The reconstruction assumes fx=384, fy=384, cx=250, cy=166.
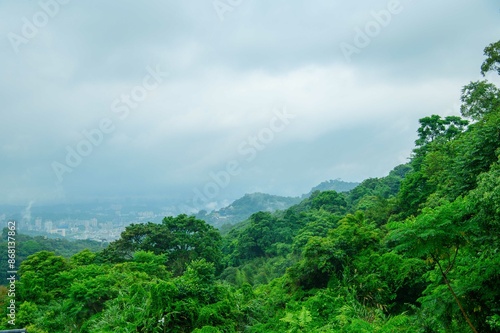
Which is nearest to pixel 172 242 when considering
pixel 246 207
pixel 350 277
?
pixel 350 277

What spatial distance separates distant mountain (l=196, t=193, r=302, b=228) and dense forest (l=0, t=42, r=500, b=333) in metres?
130

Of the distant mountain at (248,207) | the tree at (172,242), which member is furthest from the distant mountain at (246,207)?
the tree at (172,242)

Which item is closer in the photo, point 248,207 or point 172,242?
point 172,242

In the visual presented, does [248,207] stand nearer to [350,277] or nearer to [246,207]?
[246,207]

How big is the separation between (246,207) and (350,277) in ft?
528

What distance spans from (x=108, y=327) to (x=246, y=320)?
3.90 m

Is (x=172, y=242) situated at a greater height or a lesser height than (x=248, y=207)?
lesser

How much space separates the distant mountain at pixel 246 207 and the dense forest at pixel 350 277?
130 m

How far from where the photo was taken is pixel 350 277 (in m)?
12.3

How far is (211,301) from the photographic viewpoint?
11.1 meters

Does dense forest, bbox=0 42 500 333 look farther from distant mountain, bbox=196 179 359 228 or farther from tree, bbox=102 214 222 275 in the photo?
distant mountain, bbox=196 179 359 228

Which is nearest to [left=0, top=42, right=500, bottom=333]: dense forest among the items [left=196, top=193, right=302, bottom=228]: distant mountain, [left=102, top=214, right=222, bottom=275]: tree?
[left=102, top=214, right=222, bottom=275]: tree

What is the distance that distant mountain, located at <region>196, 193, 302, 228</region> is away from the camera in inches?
6205

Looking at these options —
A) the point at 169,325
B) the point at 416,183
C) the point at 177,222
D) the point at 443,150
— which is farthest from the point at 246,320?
the point at 177,222
